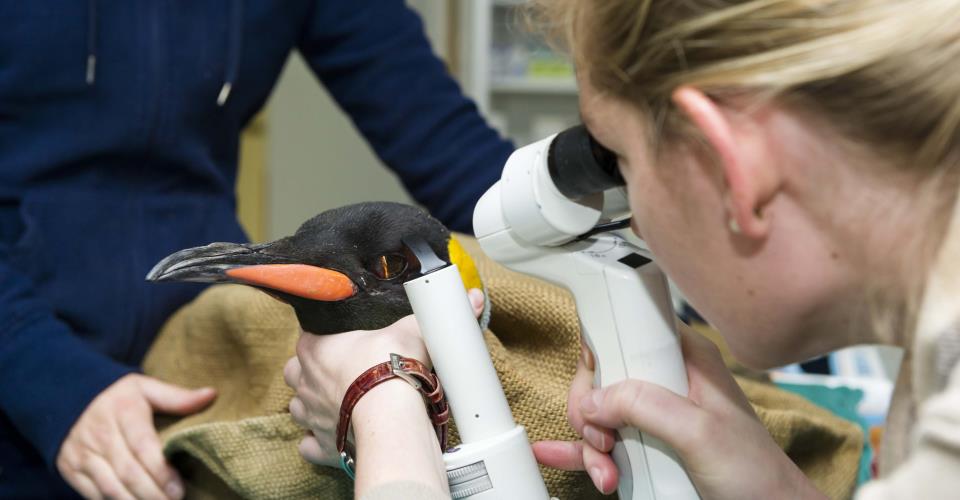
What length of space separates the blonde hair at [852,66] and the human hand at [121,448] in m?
0.57

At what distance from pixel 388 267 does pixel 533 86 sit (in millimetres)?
2050

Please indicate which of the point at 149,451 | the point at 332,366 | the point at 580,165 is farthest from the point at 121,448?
the point at 580,165

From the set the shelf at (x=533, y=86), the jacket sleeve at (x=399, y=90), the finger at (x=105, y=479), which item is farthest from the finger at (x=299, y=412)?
the shelf at (x=533, y=86)

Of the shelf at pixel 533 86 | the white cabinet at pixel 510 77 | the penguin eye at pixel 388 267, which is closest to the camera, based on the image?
the penguin eye at pixel 388 267

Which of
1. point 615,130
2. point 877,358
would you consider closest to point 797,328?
point 615,130

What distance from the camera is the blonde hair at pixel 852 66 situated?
16.9 inches

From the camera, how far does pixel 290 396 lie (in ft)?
2.52

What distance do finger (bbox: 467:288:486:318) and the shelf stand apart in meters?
2.02

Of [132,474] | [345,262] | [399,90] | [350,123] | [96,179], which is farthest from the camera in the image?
[350,123]

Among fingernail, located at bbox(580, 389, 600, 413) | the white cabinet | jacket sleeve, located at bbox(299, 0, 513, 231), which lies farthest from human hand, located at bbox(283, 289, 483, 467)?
the white cabinet

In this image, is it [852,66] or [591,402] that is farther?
[591,402]

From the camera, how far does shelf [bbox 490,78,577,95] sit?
8.69ft

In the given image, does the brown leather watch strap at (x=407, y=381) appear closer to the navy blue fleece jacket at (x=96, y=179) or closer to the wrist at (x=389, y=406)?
the wrist at (x=389, y=406)

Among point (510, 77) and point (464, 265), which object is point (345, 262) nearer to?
point (464, 265)
